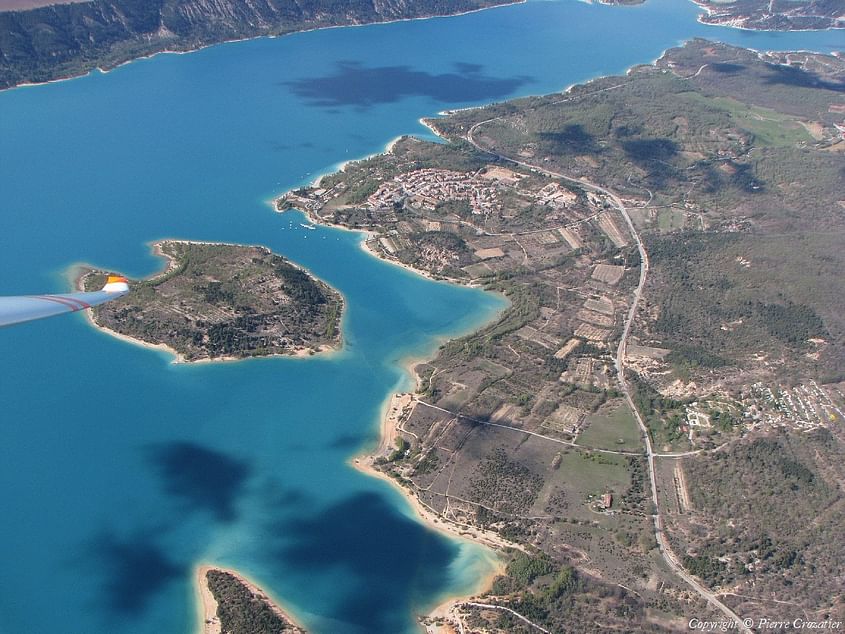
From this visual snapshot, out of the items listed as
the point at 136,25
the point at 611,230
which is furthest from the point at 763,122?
the point at 136,25

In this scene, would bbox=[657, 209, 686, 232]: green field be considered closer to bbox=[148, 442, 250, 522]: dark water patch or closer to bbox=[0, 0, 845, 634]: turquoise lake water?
bbox=[0, 0, 845, 634]: turquoise lake water

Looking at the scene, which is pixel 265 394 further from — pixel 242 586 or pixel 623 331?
pixel 623 331

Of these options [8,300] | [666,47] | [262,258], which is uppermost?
[8,300]

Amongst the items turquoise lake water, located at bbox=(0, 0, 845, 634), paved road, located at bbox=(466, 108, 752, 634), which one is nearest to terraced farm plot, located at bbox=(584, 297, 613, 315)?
paved road, located at bbox=(466, 108, 752, 634)

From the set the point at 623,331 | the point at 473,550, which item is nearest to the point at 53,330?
the point at 473,550

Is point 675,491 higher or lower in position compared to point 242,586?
lower

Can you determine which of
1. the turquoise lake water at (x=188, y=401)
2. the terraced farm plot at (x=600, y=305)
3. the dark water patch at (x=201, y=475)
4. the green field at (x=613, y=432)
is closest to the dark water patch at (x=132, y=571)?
the turquoise lake water at (x=188, y=401)
